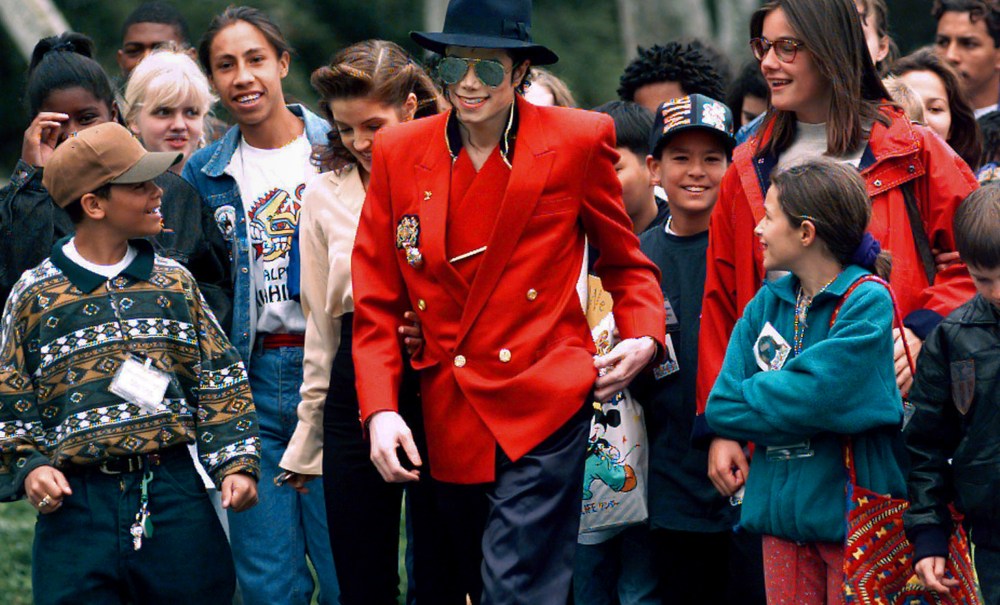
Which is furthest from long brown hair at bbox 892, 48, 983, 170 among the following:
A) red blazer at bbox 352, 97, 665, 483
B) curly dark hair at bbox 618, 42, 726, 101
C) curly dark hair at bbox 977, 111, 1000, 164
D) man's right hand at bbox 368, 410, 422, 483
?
man's right hand at bbox 368, 410, 422, 483

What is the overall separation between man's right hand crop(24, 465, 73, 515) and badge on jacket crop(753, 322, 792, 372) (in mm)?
2184

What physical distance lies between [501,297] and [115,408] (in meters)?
1.34

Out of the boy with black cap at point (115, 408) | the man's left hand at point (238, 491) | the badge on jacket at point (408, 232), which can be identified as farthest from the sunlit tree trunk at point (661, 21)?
the badge on jacket at point (408, 232)

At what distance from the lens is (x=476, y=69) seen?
499cm

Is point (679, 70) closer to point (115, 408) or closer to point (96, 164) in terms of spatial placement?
point (96, 164)

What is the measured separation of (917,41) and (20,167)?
1891cm

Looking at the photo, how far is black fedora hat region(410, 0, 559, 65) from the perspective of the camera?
498 centimetres

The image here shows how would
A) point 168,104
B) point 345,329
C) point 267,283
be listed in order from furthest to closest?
1. point 168,104
2. point 267,283
3. point 345,329

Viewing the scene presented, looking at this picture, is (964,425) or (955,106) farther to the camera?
(955,106)

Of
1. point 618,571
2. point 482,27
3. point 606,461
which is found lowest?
point 618,571

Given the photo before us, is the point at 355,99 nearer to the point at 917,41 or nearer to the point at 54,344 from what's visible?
the point at 54,344

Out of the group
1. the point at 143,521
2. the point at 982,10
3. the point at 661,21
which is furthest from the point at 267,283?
the point at 661,21

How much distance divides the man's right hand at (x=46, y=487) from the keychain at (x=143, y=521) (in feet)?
0.78

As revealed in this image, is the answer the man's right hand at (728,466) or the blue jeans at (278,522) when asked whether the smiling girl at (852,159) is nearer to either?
the man's right hand at (728,466)
